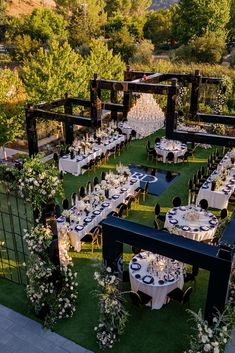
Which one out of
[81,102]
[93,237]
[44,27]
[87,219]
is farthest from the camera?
[44,27]

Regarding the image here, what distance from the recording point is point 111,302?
365 inches

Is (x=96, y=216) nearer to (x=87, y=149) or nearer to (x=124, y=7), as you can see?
(x=87, y=149)

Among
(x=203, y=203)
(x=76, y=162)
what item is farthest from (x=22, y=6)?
(x=203, y=203)

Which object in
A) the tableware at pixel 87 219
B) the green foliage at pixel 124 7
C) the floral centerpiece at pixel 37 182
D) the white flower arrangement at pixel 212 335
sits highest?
the green foliage at pixel 124 7

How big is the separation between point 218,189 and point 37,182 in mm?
9849

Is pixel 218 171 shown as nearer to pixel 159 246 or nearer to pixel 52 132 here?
pixel 159 246

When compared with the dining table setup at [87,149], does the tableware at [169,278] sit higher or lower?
lower

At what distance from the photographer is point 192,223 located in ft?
45.6

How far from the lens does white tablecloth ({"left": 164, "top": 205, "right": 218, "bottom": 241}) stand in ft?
44.1

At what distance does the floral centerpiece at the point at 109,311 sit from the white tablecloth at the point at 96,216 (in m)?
3.89

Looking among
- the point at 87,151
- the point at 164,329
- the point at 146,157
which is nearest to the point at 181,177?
the point at 146,157

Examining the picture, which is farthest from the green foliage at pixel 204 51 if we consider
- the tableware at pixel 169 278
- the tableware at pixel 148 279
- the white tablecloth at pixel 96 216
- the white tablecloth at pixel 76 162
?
the tableware at pixel 148 279

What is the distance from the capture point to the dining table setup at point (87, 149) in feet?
65.9

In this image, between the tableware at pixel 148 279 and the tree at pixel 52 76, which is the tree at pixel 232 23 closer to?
the tree at pixel 52 76
